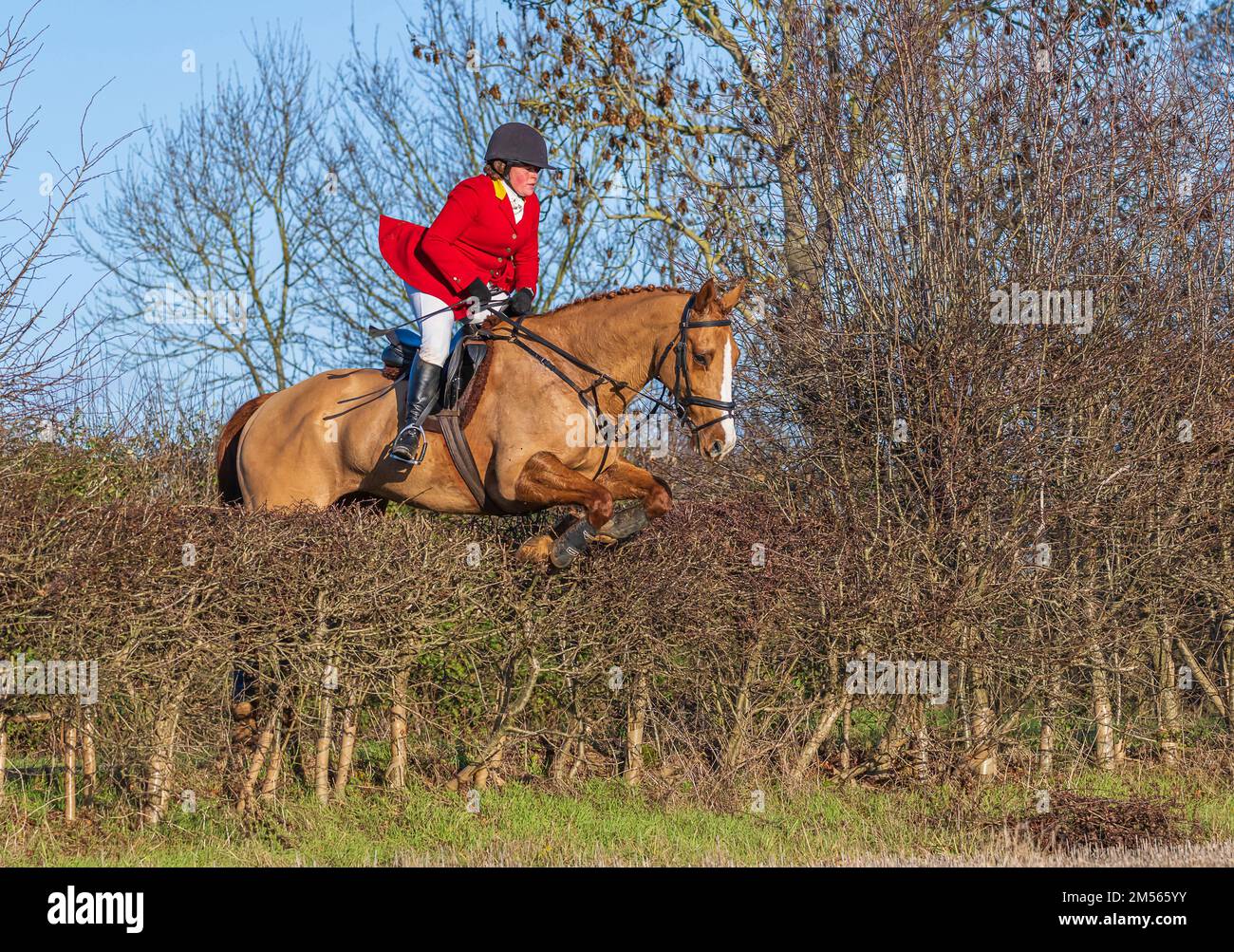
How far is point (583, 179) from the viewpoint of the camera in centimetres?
1838

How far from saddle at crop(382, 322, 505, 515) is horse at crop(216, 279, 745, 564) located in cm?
4

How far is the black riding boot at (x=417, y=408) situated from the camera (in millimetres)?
8219

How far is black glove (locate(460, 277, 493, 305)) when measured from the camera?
8.57 metres

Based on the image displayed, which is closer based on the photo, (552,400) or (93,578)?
Result: (93,578)

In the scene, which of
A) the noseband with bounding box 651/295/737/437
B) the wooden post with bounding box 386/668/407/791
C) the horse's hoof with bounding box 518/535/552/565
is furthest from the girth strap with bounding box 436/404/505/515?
the wooden post with bounding box 386/668/407/791

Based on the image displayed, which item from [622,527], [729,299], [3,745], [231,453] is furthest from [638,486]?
[3,745]

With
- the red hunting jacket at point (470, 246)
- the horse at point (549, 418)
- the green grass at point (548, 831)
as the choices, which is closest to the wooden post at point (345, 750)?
the green grass at point (548, 831)

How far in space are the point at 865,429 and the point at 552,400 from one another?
2.10 m

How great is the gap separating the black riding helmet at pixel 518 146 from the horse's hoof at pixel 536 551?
7.99ft

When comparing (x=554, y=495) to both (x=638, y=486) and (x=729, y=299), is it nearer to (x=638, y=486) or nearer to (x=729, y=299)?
(x=638, y=486)

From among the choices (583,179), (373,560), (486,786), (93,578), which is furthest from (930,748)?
(583,179)

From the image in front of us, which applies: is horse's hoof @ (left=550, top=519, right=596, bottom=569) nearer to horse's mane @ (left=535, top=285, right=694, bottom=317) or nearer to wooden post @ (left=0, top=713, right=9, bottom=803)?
horse's mane @ (left=535, top=285, right=694, bottom=317)

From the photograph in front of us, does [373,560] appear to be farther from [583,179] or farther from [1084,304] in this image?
[583,179]

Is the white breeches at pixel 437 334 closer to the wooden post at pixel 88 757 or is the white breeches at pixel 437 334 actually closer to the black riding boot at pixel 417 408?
the black riding boot at pixel 417 408
